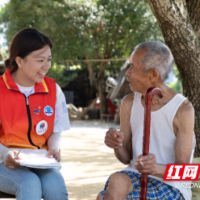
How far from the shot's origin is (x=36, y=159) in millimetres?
2336

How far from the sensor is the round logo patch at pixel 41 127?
2.53 metres

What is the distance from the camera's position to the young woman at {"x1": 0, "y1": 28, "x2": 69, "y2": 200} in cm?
234

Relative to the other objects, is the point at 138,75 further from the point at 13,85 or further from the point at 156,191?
the point at 13,85

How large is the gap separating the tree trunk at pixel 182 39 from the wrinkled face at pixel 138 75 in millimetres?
1130

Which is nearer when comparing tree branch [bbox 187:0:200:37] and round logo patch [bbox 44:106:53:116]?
round logo patch [bbox 44:106:53:116]

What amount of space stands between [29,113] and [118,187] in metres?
0.89

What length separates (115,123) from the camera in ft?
57.1

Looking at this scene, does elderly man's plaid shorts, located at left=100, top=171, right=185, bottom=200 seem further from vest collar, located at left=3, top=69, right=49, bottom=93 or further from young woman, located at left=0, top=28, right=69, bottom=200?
vest collar, located at left=3, top=69, right=49, bottom=93

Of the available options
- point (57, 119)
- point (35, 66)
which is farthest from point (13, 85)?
point (57, 119)

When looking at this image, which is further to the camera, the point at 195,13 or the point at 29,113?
the point at 195,13

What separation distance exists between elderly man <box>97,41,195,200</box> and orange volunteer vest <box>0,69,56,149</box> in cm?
63

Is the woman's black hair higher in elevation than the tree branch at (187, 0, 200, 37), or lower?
lower

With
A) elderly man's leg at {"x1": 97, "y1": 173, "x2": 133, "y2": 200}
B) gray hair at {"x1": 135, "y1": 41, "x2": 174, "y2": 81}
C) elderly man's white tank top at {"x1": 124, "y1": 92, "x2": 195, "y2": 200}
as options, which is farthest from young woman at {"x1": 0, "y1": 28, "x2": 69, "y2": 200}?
gray hair at {"x1": 135, "y1": 41, "x2": 174, "y2": 81}

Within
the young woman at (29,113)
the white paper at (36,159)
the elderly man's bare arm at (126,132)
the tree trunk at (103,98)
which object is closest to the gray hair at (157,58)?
the elderly man's bare arm at (126,132)
